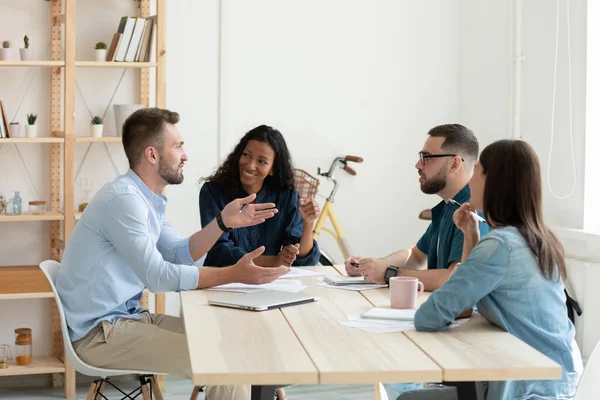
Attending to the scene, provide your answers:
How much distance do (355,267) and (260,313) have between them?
730 mm

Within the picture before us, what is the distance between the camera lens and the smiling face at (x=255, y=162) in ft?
12.0

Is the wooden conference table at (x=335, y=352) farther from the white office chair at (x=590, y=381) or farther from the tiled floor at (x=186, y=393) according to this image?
the tiled floor at (x=186, y=393)

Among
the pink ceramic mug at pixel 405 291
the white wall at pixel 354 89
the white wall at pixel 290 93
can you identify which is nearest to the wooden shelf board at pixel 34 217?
the white wall at pixel 290 93

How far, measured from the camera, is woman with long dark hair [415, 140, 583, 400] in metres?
2.08

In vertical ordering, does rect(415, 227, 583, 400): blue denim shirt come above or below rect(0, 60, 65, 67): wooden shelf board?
below

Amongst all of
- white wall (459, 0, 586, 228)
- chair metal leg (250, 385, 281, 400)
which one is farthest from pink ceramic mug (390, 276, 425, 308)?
white wall (459, 0, 586, 228)

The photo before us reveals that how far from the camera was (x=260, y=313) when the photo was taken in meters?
2.33

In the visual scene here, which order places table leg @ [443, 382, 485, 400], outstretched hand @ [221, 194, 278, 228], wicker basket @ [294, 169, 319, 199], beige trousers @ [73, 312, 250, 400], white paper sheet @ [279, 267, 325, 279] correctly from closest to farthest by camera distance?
table leg @ [443, 382, 485, 400] < beige trousers @ [73, 312, 250, 400] < outstretched hand @ [221, 194, 278, 228] < white paper sheet @ [279, 267, 325, 279] < wicker basket @ [294, 169, 319, 199]

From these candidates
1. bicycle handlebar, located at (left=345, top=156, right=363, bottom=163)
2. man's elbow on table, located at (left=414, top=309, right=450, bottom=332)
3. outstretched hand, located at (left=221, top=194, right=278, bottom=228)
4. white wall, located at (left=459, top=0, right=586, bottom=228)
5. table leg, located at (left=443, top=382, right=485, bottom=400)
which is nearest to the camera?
table leg, located at (left=443, top=382, right=485, bottom=400)

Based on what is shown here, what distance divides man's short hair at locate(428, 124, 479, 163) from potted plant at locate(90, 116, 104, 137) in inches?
76.3

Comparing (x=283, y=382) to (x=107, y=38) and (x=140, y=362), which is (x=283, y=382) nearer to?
(x=140, y=362)

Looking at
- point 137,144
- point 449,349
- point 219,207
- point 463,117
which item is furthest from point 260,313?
point 463,117

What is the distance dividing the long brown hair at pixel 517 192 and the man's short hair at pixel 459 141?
82 cm

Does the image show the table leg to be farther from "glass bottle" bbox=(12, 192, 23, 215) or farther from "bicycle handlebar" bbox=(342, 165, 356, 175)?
"bicycle handlebar" bbox=(342, 165, 356, 175)
